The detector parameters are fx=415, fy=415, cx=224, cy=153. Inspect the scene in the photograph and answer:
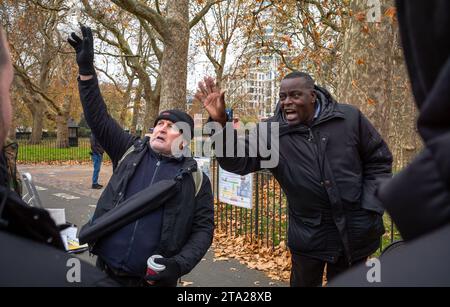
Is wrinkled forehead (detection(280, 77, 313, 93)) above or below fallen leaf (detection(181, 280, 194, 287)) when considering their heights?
above

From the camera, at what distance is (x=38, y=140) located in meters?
37.5

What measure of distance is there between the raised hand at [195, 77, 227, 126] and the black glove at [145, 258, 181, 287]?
38.8 inches

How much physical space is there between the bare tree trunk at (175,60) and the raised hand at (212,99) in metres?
6.22

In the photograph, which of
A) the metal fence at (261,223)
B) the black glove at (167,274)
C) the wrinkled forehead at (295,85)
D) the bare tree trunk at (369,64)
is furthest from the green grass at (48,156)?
the black glove at (167,274)

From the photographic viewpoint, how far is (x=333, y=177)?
9.98 feet

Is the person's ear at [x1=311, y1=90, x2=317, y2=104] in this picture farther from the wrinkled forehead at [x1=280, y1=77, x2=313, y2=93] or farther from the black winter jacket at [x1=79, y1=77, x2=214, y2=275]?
the black winter jacket at [x1=79, y1=77, x2=214, y2=275]

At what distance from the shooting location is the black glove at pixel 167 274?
2.56 m

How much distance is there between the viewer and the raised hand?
2.82m

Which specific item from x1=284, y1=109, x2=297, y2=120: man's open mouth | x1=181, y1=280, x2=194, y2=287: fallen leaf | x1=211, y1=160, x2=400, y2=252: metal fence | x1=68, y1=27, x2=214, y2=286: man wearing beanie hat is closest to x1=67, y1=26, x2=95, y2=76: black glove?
x1=68, y1=27, x2=214, y2=286: man wearing beanie hat

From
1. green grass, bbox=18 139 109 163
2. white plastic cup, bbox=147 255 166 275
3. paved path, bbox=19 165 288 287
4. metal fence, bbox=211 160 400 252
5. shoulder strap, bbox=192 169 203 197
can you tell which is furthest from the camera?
green grass, bbox=18 139 109 163

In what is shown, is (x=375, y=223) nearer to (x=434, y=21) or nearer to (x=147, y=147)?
(x=147, y=147)

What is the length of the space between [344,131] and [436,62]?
2.32m

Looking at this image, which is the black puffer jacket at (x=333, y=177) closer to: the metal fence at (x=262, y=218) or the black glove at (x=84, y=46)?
the black glove at (x=84, y=46)

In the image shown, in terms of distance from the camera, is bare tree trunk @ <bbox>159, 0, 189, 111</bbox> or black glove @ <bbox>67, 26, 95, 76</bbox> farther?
bare tree trunk @ <bbox>159, 0, 189, 111</bbox>
